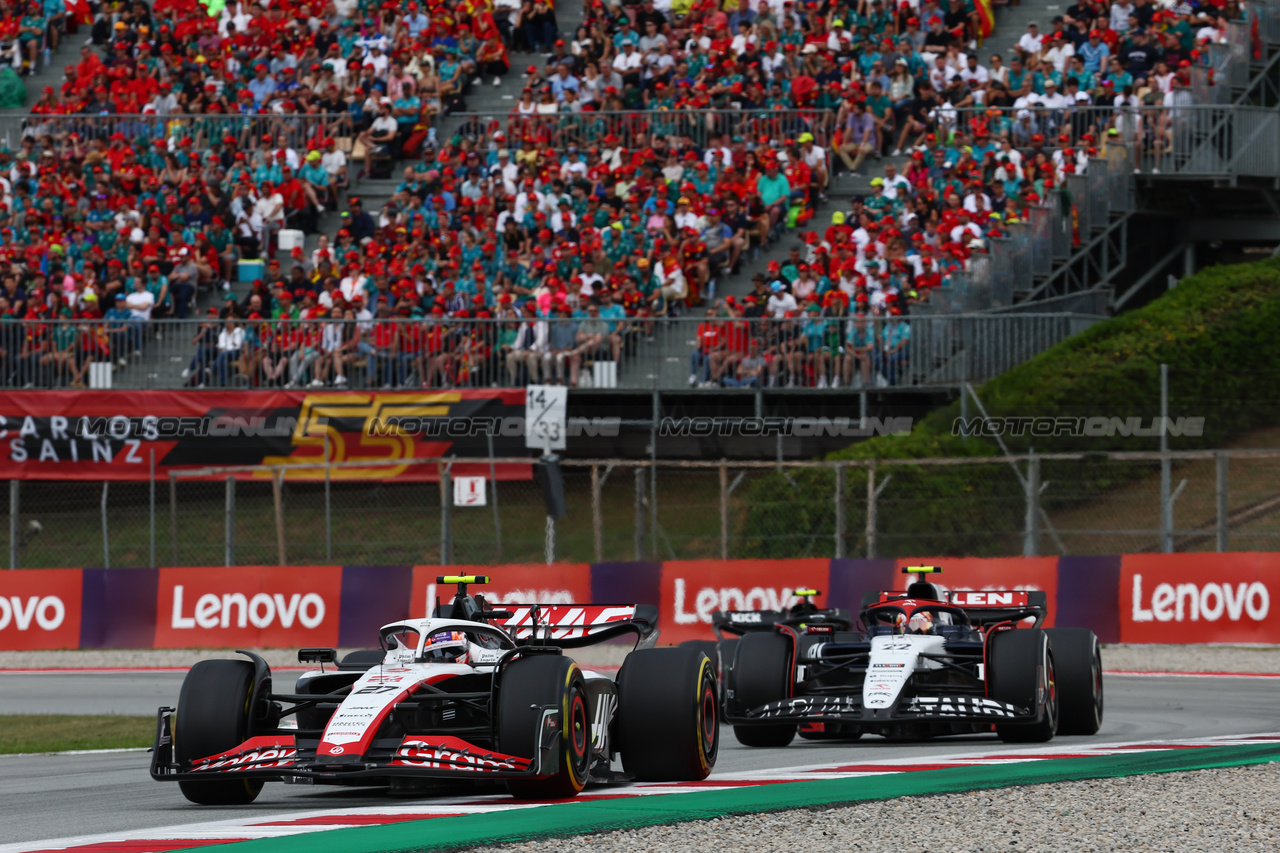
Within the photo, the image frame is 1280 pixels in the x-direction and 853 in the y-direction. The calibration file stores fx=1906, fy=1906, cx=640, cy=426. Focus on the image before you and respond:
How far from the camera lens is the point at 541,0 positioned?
32.6 m

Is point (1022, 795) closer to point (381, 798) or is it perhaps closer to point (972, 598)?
point (381, 798)

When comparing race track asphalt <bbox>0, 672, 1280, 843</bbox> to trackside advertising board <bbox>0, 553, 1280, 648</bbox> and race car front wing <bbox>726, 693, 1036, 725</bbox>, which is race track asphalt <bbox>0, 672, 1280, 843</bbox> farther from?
trackside advertising board <bbox>0, 553, 1280, 648</bbox>

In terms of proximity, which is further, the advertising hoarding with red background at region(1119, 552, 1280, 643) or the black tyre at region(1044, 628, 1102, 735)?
the advertising hoarding with red background at region(1119, 552, 1280, 643)

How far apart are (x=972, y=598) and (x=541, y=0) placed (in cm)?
2126

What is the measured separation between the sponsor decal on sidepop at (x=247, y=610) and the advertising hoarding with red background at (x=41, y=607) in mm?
1321

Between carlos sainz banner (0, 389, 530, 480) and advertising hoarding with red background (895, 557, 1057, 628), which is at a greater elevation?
carlos sainz banner (0, 389, 530, 480)

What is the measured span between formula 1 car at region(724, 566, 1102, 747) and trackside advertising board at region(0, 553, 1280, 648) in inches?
209

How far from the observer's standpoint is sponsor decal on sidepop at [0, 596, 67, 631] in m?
23.0

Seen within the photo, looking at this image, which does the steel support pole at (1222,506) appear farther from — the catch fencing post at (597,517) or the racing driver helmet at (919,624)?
the racing driver helmet at (919,624)

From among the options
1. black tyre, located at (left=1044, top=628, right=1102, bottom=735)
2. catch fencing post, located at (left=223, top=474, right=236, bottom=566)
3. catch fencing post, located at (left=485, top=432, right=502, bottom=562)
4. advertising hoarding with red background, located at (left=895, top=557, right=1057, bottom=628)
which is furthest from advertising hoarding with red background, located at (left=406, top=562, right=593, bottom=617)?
black tyre, located at (left=1044, top=628, right=1102, bottom=735)

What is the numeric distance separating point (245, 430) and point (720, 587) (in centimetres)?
784

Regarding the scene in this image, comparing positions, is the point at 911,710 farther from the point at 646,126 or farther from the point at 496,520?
the point at 646,126

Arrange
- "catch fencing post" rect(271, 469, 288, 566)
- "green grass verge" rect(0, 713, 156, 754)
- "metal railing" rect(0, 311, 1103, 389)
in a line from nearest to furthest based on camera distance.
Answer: "green grass verge" rect(0, 713, 156, 754) < "catch fencing post" rect(271, 469, 288, 566) < "metal railing" rect(0, 311, 1103, 389)

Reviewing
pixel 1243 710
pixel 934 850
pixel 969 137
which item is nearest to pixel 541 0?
pixel 969 137
